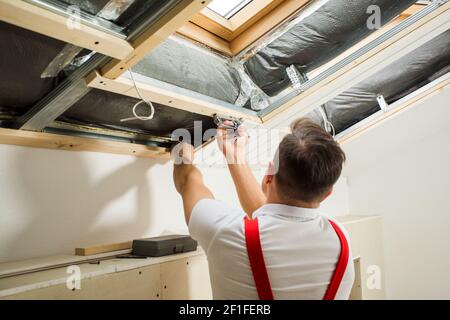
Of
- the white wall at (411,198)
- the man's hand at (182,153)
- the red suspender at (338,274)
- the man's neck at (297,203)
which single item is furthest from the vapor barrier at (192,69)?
the white wall at (411,198)

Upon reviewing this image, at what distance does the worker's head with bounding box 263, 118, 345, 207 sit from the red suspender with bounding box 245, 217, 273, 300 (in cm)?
15

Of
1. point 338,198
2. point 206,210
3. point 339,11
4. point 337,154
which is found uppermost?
point 339,11

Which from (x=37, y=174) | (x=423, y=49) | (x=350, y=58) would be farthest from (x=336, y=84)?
(x=37, y=174)

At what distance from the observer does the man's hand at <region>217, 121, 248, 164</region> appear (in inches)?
50.5

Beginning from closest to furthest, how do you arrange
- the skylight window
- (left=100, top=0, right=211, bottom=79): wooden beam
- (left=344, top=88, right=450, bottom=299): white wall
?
(left=100, top=0, right=211, bottom=79): wooden beam
the skylight window
(left=344, top=88, right=450, bottom=299): white wall

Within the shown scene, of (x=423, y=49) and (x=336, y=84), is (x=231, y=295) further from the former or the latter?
(x=423, y=49)

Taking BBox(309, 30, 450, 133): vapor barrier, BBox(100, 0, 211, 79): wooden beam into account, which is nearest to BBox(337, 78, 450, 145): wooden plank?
A: BBox(309, 30, 450, 133): vapor barrier

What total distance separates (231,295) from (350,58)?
104 centimetres

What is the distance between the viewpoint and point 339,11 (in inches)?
48.1

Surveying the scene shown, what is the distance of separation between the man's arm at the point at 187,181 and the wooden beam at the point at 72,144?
13 cm

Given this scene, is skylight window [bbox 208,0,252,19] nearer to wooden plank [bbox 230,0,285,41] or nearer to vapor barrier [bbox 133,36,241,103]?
wooden plank [bbox 230,0,285,41]

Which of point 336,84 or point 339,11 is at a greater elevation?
point 339,11

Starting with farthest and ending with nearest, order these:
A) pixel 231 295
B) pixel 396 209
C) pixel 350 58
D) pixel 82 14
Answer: pixel 396 209 → pixel 350 58 → pixel 231 295 → pixel 82 14

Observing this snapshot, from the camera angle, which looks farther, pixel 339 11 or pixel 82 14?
pixel 339 11
